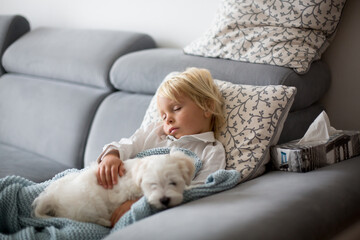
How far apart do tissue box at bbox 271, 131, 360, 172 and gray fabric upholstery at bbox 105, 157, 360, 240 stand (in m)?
0.04

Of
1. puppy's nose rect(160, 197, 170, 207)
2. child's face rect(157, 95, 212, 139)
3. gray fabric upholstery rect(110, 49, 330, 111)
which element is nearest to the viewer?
puppy's nose rect(160, 197, 170, 207)

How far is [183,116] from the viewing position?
5.17 ft

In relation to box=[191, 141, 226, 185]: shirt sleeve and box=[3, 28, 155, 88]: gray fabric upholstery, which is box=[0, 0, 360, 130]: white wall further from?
box=[191, 141, 226, 185]: shirt sleeve

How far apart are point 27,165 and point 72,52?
666 millimetres

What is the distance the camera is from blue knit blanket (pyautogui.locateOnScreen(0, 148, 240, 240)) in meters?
1.21

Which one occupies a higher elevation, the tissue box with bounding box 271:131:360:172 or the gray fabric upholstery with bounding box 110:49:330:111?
the gray fabric upholstery with bounding box 110:49:330:111

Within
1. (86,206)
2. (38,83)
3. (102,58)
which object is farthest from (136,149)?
(38,83)

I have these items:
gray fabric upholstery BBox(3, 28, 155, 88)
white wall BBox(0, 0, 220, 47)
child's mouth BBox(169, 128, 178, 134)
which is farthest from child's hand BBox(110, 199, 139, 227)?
white wall BBox(0, 0, 220, 47)

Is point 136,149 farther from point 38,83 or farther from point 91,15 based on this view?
point 91,15

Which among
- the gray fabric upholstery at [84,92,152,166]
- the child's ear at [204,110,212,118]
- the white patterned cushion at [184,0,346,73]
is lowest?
the gray fabric upholstery at [84,92,152,166]

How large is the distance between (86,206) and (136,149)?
1.23 feet

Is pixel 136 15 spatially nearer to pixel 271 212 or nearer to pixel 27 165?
pixel 27 165

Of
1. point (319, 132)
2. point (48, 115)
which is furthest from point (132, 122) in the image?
point (319, 132)

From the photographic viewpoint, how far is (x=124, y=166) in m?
1.38
